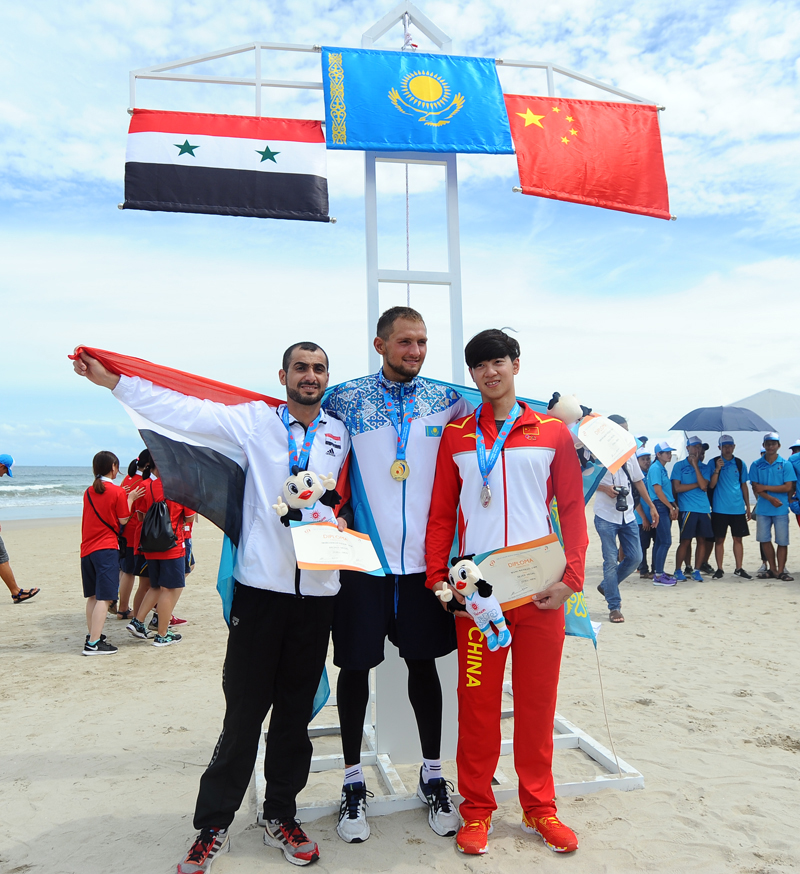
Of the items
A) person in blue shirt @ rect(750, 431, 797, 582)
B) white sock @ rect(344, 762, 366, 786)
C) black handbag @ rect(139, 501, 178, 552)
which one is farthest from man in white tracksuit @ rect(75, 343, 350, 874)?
person in blue shirt @ rect(750, 431, 797, 582)

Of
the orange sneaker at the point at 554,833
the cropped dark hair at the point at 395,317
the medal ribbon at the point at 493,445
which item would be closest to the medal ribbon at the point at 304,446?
the cropped dark hair at the point at 395,317

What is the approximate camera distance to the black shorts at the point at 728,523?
356 inches

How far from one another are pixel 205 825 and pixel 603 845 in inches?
64.7

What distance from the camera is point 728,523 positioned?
358 inches

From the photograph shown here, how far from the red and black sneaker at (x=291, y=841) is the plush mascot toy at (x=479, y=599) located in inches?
43.9

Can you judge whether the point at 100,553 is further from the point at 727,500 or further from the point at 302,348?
the point at 727,500

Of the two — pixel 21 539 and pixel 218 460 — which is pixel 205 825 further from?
pixel 21 539

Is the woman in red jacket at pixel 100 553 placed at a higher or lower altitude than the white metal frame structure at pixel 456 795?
higher

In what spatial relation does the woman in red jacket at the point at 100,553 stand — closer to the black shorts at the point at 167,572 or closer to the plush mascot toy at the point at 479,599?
the black shorts at the point at 167,572

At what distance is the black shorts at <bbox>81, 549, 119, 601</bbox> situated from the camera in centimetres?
586

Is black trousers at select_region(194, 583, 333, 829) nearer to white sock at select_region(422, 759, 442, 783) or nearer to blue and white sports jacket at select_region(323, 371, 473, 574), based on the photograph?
blue and white sports jacket at select_region(323, 371, 473, 574)

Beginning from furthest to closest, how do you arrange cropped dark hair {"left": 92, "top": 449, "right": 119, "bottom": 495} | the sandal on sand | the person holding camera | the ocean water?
1. the ocean water
2. the sandal on sand
3. the person holding camera
4. cropped dark hair {"left": 92, "top": 449, "right": 119, "bottom": 495}

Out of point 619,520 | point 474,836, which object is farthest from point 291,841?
point 619,520

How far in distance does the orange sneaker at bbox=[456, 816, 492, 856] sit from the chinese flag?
3.45 metres
